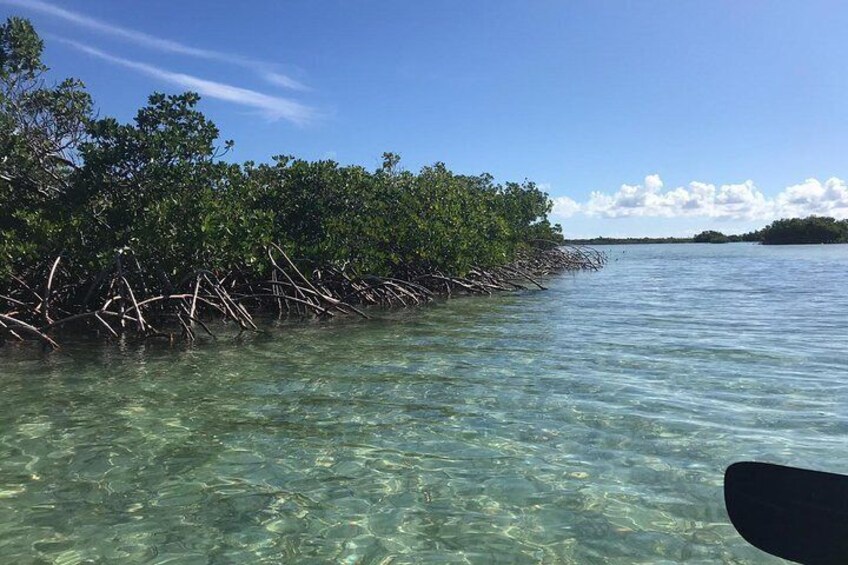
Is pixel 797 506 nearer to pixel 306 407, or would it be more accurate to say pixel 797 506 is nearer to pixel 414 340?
pixel 306 407

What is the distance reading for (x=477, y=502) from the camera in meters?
3.76

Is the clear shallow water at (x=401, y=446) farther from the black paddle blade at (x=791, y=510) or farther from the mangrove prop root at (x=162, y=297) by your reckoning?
the black paddle blade at (x=791, y=510)

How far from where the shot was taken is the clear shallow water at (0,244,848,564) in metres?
3.32

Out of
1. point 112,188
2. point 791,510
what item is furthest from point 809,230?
point 791,510

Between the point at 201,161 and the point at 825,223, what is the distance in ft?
270

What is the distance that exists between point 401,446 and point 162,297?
6.58 meters

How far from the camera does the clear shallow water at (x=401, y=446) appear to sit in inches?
131

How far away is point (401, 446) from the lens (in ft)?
15.6

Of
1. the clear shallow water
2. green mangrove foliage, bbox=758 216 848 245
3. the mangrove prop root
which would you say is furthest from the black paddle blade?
green mangrove foliage, bbox=758 216 848 245

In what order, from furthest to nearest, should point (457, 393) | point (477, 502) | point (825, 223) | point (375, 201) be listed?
1. point (825, 223)
2. point (375, 201)
3. point (457, 393)
4. point (477, 502)

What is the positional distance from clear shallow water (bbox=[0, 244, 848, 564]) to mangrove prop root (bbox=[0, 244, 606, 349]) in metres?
0.92

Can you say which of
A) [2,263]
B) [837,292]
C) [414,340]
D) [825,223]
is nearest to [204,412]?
[414,340]

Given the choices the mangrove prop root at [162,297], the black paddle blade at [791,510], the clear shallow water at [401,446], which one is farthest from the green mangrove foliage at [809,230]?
the black paddle blade at [791,510]

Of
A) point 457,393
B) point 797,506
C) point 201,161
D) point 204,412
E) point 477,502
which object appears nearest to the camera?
point 797,506
